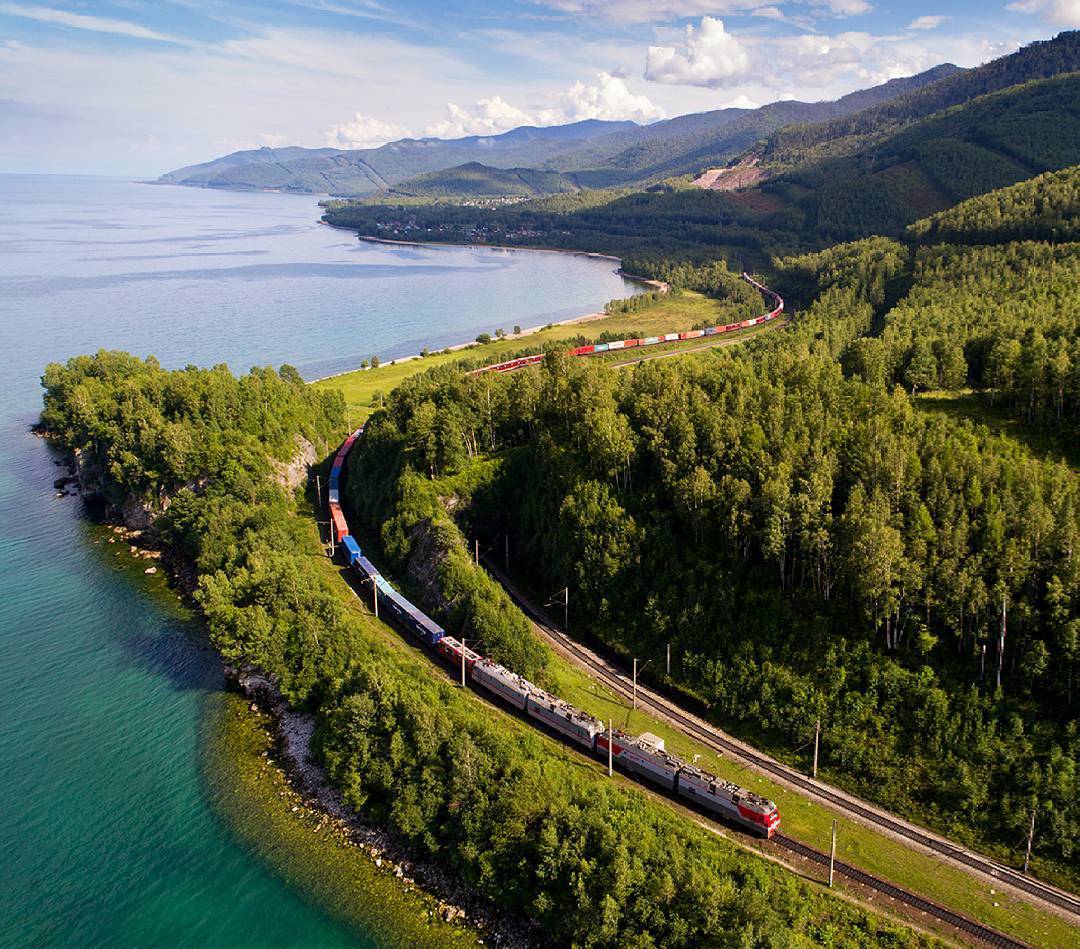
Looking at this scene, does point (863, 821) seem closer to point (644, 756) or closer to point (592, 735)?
point (644, 756)

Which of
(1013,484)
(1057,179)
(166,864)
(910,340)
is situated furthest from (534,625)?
(1057,179)

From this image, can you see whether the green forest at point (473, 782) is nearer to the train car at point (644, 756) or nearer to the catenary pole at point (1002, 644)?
the train car at point (644, 756)

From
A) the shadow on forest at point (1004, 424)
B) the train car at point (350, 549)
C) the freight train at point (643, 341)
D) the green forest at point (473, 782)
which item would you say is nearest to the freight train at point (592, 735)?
the green forest at point (473, 782)

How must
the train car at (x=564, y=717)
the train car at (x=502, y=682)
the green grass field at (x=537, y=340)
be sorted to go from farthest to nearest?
the green grass field at (x=537, y=340)
the train car at (x=502, y=682)
the train car at (x=564, y=717)

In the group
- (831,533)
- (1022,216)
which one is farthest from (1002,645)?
(1022,216)

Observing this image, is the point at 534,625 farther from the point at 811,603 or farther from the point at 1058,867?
the point at 1058,867

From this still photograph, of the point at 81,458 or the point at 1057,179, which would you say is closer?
the point at 81,458
